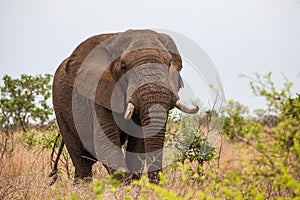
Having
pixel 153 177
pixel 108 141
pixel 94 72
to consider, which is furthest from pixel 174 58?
pixel 153 177

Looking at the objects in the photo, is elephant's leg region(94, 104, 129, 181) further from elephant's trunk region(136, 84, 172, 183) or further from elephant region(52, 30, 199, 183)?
elephant's trunk region(136, 84, 172, 183)

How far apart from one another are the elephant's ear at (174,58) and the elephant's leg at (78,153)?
184 centimetres

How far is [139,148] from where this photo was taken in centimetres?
561

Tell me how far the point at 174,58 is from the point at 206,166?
244 cm

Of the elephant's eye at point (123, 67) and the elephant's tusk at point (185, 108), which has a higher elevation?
the elephant's eye at point (123, 67)

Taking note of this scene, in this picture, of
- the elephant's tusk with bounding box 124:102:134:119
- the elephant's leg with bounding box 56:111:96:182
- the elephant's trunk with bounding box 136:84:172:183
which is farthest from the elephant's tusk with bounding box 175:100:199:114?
the elephant's leg with bounding box 56:111:96:182

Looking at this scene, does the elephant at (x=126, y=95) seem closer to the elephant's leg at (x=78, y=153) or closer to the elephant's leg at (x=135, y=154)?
the elephant's leg at (x=135, y=154)

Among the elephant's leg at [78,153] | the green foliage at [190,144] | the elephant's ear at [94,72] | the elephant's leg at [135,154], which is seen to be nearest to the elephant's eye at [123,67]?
the elephant's ear at [94,72]

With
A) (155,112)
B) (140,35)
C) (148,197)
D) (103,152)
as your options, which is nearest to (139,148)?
(103,152)

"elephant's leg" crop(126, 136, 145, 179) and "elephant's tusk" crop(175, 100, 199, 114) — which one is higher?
"elephant's tusk" crop(175, 100, 199, 114)

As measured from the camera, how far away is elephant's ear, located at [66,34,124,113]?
5.38 m

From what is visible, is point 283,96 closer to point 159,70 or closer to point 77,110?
point 159,70

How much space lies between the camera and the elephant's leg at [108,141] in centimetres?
518

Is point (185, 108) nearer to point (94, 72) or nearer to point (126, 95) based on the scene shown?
point (126, 95)
